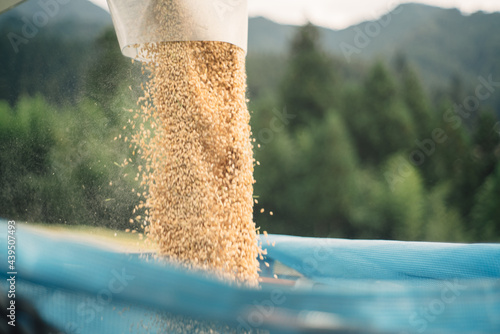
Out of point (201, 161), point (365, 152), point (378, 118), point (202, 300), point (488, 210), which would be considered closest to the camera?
point (202, 300)

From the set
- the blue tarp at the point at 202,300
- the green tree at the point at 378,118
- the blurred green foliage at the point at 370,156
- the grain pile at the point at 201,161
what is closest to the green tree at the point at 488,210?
the blurred green foliage at the point at 370,156

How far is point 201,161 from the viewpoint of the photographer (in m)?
1.71

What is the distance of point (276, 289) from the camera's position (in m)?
0.75

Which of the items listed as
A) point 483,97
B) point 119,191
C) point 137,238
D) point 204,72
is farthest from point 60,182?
point 483,97

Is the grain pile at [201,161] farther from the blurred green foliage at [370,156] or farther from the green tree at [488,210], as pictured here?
the green tree at [488,210]

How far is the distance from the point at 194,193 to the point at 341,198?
33.0 feet

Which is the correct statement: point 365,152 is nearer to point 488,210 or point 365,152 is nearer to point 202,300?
point 488,210

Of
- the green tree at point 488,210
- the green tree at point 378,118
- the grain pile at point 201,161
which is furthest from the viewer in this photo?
the green tree at point 378,118

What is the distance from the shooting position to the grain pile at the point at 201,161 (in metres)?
1.66

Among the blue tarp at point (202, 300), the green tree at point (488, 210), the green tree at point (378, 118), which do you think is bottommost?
the green tree at point (488, 210)

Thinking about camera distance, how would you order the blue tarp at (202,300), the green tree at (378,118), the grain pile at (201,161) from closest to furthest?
the blue tarp at (202,300) < the grain pile at (201,161) < the green tree at (378,118)

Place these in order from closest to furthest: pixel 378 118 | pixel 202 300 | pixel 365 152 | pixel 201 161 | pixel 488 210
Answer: pixel 202 300 < pixel 201 161 < pixel 488 210 < pixel 378 118 < pixel 365 152

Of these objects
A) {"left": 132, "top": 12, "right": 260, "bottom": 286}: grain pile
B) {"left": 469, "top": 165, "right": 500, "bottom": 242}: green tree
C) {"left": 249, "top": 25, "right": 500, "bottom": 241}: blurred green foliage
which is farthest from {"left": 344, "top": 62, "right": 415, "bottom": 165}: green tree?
{"left": 132, "top": 12, "right": 260, "bottom": 286}: grain pile

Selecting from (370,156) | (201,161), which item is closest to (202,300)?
(201,161)
